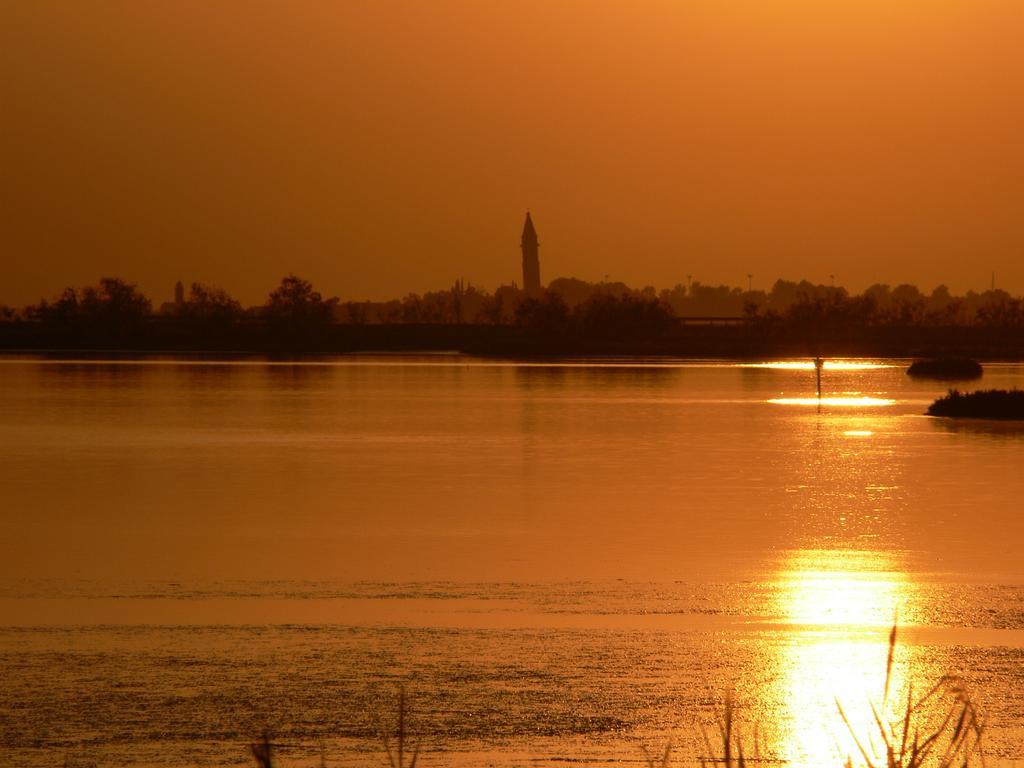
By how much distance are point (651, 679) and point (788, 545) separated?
840 centimetres

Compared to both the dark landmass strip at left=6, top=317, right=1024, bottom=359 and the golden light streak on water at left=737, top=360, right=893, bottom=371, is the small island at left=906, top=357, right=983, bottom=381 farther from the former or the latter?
the dark landmass strip at left=6, top=317, right=1024, bottom=359

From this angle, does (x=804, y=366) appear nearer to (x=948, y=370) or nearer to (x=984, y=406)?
(x=948, y=370)

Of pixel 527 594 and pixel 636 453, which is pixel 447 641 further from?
pixel 636 453

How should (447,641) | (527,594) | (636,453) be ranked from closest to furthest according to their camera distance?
(447,641) < (527,594) < (636,453)

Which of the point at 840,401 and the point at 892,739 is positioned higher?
the point at 892,739

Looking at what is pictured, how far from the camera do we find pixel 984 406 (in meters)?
49.6

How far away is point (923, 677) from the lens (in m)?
12.5

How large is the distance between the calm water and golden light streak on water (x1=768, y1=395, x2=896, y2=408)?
2020cm

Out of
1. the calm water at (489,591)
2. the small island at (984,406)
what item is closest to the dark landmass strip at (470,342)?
the small island at (984,406)

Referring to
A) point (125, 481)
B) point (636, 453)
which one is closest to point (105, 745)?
point (125, 481)

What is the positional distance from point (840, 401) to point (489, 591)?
4726cm

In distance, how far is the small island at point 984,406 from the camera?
160 feet

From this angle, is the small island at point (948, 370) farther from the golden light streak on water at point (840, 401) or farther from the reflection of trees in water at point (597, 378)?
the golden light streak on water at point (840, 401)

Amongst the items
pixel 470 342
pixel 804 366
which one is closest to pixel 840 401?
pixel 804 366
